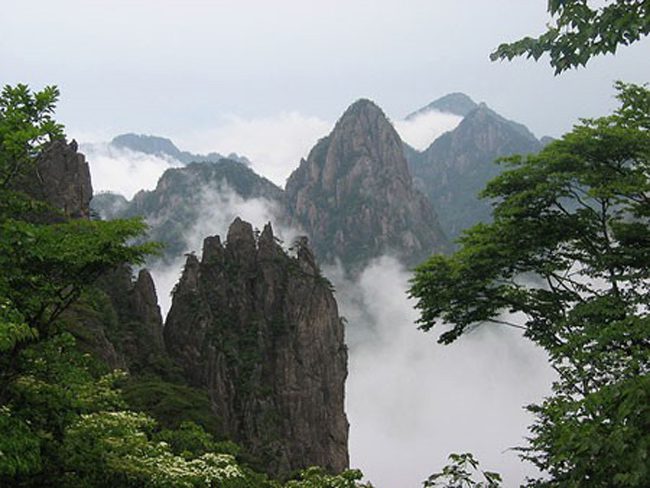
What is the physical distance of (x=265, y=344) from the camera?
241 feet

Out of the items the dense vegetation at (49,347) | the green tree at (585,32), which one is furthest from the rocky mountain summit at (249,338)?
the green tree at (585,32)

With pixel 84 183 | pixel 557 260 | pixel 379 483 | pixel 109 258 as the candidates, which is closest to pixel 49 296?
pixel 109 258

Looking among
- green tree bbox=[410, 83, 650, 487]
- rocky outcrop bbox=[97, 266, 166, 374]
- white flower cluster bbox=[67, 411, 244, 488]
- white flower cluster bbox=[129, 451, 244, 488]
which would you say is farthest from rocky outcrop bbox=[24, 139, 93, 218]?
white flower cluster bbox=[129, 451, 244, 488]

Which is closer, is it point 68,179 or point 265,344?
point 68,179

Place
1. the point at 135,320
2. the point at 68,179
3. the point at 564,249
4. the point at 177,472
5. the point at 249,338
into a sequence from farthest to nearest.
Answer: the point at 249,338, the point at 68,179, the point at 135,320, the point at 564,249, the point at 177,472

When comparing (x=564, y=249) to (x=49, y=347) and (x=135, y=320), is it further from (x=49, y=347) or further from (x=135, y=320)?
(x=135, y=320)

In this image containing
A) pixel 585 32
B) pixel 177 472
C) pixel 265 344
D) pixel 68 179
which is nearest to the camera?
pixel 585 32

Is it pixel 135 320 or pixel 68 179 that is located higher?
pixel 68 179

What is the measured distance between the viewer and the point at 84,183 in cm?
6288

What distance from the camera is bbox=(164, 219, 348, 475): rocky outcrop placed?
64.3 metres

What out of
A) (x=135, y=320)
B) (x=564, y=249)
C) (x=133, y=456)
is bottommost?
(x=133, y=456)

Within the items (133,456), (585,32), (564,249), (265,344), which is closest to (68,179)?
(265,344)

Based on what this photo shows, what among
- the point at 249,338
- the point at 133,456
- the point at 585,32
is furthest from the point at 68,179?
the point at 585,32

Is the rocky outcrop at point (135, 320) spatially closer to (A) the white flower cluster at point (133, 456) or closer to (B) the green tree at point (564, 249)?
(B) the green tree at point (564, 249)
